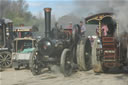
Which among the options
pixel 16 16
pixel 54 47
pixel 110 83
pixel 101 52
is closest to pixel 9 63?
pixel 54 47

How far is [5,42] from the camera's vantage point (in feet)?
33.3

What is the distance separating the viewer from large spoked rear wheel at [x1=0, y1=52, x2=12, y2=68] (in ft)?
30.5

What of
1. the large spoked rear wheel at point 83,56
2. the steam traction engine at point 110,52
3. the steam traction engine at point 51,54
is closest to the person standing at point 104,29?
the steam traction engine at point 110,52

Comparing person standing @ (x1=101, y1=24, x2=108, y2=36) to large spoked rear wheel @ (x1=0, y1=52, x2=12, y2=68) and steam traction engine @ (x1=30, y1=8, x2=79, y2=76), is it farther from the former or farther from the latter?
large spoked rear wheel @ (x1=0, y1=52, x2=12, y2=68)

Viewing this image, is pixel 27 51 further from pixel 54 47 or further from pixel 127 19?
pixel 127 19

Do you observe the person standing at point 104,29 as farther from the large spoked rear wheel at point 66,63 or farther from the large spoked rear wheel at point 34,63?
the large spoked rear wheel at point 34,63

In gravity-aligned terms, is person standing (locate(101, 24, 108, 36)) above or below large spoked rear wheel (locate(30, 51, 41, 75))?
above

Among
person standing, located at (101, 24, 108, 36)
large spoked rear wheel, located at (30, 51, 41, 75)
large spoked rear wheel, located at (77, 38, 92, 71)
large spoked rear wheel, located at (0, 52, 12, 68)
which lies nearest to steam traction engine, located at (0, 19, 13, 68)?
large spoked rear wheel, located at (0, 52, 12, 68)

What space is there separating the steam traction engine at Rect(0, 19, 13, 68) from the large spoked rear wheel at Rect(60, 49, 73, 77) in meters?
3.21

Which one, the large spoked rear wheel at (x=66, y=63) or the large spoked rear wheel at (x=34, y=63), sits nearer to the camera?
the large spoked rear wheel at (x=66, y=63)

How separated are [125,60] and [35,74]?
9.32 ft

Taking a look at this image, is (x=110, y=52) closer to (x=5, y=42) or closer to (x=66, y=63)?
(x=66, y=63)

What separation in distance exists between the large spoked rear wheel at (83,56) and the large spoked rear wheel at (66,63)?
2.22 ft

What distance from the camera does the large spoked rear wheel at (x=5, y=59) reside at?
928 cm
